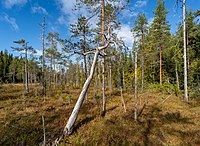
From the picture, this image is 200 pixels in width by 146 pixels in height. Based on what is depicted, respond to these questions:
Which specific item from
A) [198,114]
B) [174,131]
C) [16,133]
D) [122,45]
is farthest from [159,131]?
[16,133]

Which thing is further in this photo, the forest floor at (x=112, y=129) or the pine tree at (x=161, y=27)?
the pine tree at (x=161, y=27)

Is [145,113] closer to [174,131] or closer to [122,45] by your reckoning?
[174,131]

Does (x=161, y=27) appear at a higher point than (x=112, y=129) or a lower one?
higher

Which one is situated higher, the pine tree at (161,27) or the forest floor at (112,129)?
the pine tree at (161,27)

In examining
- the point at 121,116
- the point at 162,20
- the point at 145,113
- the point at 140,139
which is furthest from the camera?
the point at 162,20

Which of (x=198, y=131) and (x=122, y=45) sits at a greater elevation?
(x=122, y=45)

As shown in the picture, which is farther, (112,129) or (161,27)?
(161,27)

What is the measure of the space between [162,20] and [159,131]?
64.1ft

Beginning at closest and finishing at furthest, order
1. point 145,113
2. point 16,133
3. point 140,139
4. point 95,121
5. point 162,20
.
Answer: point 140,139
point 16,133
point 95,121
point 145,113
point 162,20

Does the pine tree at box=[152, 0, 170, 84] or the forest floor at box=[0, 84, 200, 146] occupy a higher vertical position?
the pine tree at box=[152, 0, 170, 84]

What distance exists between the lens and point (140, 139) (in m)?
5.65

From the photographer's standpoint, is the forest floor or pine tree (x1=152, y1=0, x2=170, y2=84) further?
pine tree (x1=152, y1=0, x2=170, y2=84)

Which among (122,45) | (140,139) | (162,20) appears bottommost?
(140,139)

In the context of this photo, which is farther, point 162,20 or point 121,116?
point 162,20
